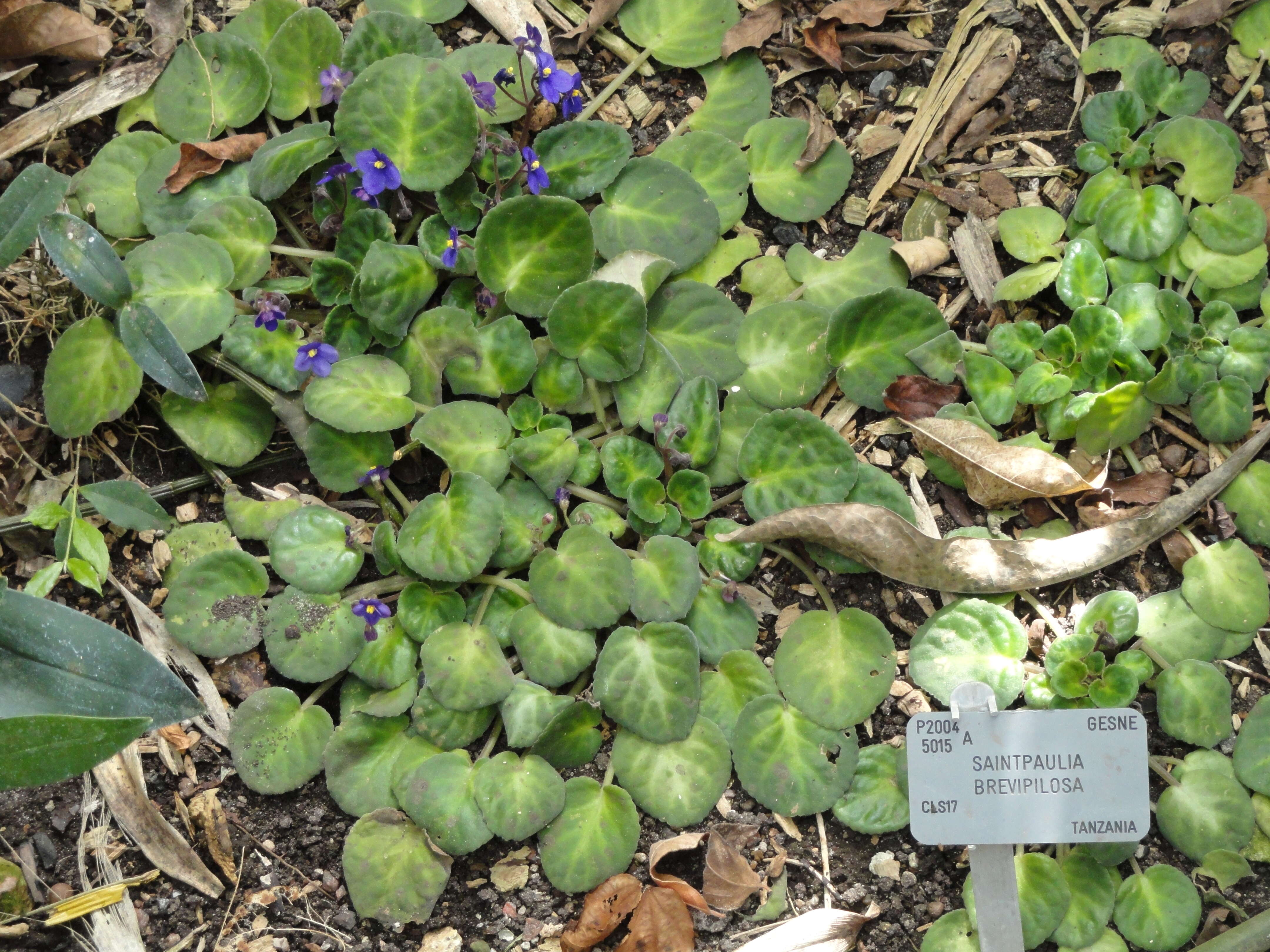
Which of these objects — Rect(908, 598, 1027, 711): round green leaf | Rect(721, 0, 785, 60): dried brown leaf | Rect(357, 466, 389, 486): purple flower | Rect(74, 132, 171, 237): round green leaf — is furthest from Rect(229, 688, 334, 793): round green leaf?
Rect(721, 0, 785, 60): dried brown leaf

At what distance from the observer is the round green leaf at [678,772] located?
2.14 metres

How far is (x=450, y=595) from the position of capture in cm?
223

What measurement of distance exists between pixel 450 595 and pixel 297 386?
0.59 meters

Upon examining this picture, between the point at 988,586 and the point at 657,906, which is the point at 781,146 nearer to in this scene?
the point at 988,586

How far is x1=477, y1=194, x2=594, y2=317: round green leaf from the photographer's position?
7.57 ft

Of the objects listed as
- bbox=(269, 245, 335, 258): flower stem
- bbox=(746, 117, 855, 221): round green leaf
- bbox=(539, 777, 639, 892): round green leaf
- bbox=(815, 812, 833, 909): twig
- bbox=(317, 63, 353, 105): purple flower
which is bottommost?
bbox=(815, 812, 833, 909): twig

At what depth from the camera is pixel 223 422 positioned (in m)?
2.31


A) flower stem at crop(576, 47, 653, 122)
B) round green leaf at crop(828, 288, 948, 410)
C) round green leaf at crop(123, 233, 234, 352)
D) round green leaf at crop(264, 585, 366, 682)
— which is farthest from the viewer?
flower stem at crop(576, 47, 653, 122)

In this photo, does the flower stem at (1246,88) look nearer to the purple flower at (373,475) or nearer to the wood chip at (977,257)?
the wood chip at (977,257)

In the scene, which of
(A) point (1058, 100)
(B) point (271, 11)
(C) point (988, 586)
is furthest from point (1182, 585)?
(B) point (271, 11)

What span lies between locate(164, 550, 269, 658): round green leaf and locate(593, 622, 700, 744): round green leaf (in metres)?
0.78

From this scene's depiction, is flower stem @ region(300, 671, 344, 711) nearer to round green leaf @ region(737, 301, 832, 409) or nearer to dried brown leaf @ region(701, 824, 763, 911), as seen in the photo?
dried brown leaf @ region(701, 824, 763, 911)

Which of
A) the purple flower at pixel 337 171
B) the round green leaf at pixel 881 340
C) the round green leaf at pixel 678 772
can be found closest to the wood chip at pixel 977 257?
the round green leaf at pixel 881 340

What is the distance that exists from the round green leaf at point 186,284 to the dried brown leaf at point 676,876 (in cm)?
149
